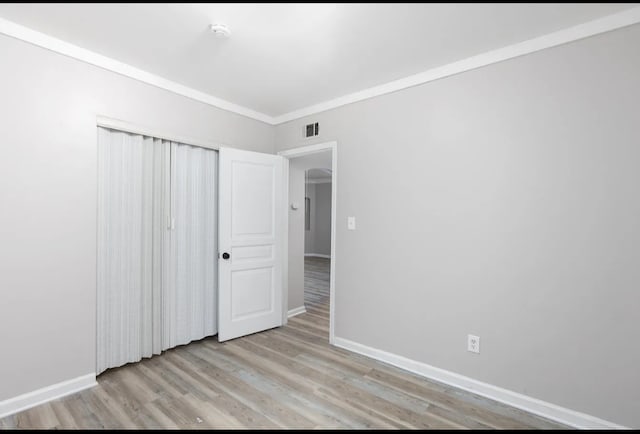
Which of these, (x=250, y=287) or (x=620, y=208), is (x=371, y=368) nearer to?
(x=250, y=287)

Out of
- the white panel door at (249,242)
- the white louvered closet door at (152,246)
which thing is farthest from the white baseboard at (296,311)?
the white louvered closet door at (152,246)

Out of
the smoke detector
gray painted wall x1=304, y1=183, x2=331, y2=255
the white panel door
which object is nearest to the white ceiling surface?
the smoke detector

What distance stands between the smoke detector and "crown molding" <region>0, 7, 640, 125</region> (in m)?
1.05

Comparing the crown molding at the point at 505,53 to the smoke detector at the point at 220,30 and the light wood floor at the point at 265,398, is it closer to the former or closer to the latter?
the smoke detector at the point at 220,30

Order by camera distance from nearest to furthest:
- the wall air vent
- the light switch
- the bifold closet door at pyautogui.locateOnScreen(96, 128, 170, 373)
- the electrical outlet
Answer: the electrical outlet → the bifold closet door at pyautogui.locateOnScreen(96, 128, 170, 373) → the light switch → the wall air vent

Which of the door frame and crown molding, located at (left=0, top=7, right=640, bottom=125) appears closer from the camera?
crown molding, located at (left=0, top=7, right=640, bottom=125)

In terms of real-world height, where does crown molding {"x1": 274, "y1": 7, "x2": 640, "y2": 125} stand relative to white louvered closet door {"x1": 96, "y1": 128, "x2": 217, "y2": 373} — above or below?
above

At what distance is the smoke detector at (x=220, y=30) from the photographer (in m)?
2.13

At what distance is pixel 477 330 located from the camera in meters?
2.48

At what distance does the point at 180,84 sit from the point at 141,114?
52 centimetres

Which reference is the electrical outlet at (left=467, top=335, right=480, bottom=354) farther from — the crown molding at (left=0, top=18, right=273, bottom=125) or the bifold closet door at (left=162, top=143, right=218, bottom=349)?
the crown molding at (left=0, top=18, right=273, bottom=125)

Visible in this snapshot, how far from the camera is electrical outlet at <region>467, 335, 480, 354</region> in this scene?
247cm

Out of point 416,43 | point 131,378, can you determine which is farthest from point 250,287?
point 416,43

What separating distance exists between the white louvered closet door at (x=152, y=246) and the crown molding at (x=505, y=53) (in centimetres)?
176
